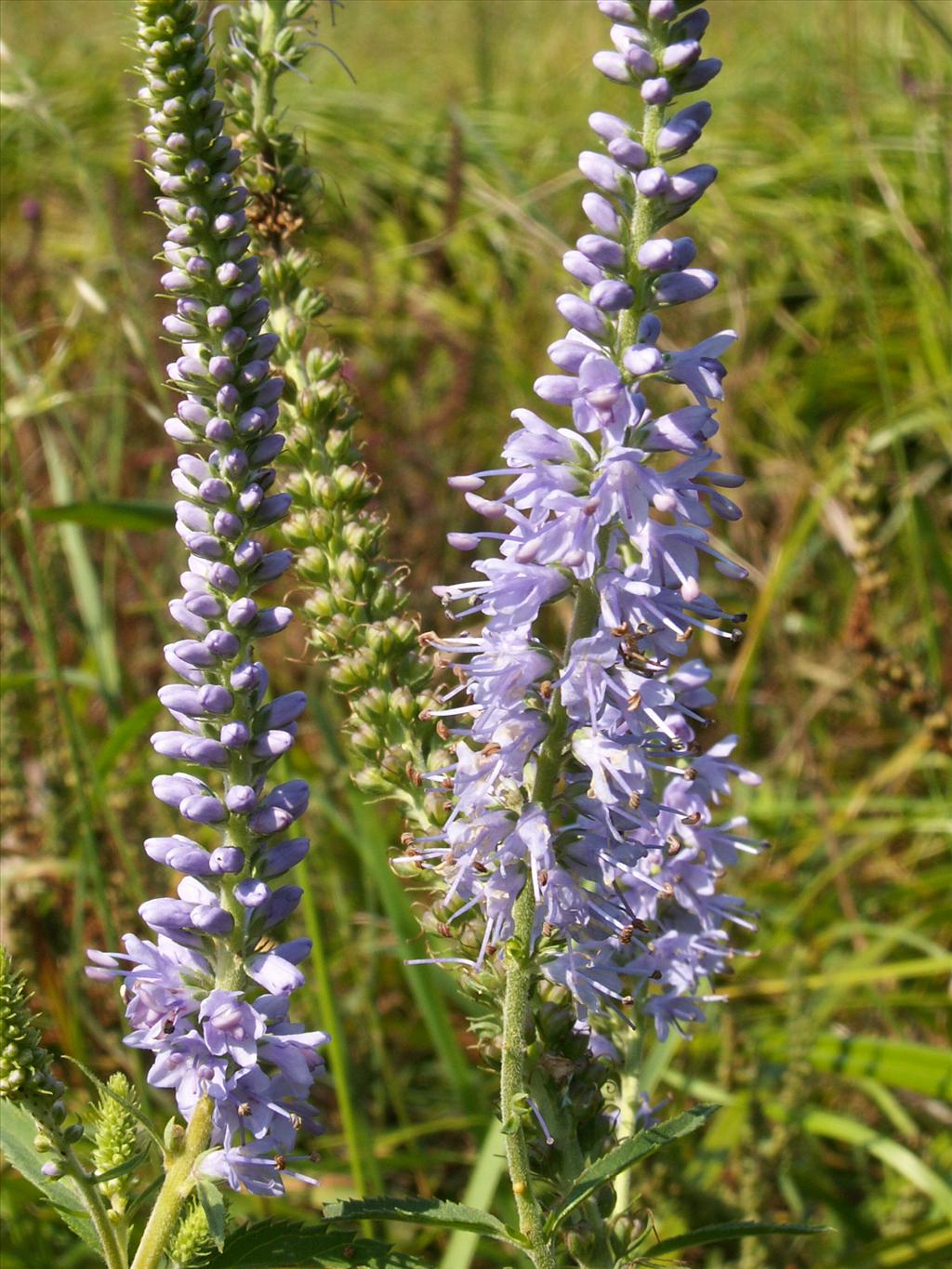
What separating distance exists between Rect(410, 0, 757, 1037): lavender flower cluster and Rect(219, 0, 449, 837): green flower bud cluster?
0.27 meters

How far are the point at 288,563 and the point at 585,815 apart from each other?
1.66 feet

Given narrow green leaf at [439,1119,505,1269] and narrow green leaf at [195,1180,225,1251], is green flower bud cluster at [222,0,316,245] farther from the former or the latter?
narrow green leaf at [439,1119,505,1269]

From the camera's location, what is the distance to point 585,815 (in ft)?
5.41

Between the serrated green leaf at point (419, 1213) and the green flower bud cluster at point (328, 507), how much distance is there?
1.80 ft

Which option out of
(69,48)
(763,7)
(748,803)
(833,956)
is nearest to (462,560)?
(748,803)

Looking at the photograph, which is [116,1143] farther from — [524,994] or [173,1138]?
[524,994]

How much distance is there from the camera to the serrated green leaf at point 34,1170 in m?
1.64

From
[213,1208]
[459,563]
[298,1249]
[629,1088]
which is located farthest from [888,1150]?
[459,563]

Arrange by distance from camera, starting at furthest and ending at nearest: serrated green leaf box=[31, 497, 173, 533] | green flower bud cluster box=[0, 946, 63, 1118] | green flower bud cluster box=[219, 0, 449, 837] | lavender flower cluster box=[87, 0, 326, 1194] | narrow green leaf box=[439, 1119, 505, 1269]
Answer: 1. serrated green leaf box=[31, 497, 173, 533]
2. narrow green leaf box=[439, 1119, 505, 1269]
3. green flower bud cluster box=[219, 0, 449, 837]
4. lavender flower cluster box=[87, 0, 326, 1194]
5. green flower bud cluster box=[0, 946, 63, 1118]

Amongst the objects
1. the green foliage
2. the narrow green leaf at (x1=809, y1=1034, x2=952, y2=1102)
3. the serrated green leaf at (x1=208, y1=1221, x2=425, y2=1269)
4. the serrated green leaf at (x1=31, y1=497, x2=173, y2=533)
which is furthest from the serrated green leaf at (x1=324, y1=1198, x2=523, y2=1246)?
the narrow green leaf at (x1=809, y1=1034, x2=952, y2=1102)

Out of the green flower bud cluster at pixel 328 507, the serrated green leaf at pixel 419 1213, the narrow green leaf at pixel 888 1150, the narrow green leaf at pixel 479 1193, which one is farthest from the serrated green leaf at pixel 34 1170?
the narrow green leaf at pixel 888 1150

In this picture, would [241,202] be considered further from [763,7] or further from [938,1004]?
[763,7]

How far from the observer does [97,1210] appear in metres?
1.54

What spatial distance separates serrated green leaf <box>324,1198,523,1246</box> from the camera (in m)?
1.53
